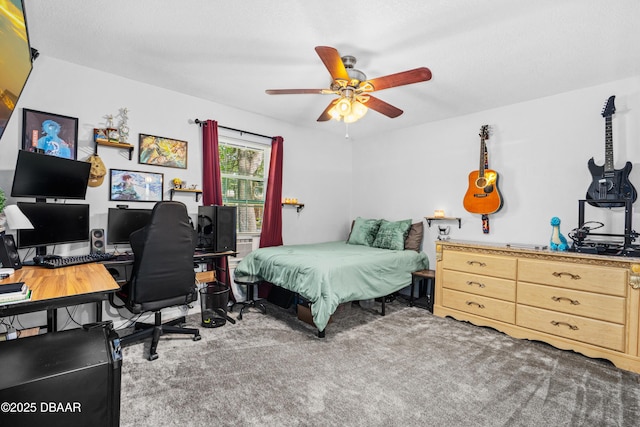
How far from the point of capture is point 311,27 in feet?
7.00

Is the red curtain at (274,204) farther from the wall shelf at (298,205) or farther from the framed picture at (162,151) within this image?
the framed picture at (162,151)

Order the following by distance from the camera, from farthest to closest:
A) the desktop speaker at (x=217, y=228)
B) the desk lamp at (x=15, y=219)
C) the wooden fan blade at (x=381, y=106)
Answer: the desktop speaker at (x=217, y=228), the wooden fan blade at (x=381, y=106), the desk lamp at (x=15, y=219)

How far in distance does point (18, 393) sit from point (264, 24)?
2.35m

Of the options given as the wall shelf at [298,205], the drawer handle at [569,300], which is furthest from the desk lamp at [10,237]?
the drawer handle at [569,300]

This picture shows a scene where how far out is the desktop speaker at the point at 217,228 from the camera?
3.24m

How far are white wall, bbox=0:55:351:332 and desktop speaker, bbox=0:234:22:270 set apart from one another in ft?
1.82

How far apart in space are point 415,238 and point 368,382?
2.38m

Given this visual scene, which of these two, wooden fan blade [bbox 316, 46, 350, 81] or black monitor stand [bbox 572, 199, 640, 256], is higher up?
wooden fan blade [bbox 316, 46, 350, 81]

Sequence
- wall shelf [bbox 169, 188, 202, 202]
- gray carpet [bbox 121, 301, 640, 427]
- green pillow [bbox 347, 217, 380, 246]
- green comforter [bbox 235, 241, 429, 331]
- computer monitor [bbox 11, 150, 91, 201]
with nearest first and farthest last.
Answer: gray carpet [bbox 121, 301, 640, 427] < computer monitor [bbox 11, 150, 91, 201] < green comforter [bbox 235, 241, 429, 331] < wall shelf [bbox 169, 188, 202, 202] < green pillow [bbox 347, 217, 380, 246]

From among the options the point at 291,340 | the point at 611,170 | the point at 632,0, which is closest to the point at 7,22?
the point at 291,340

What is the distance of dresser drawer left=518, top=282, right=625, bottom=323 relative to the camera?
2426mm

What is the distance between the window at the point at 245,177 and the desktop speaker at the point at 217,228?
60 cm

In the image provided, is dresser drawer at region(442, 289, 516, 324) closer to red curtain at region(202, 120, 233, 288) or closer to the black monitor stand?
the black monitor stand

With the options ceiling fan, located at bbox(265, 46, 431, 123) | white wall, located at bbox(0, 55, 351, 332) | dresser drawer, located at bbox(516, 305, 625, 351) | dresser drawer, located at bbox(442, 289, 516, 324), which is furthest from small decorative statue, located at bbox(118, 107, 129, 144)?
dresser drawer, located at bbox(516, 305, 625, 351)
